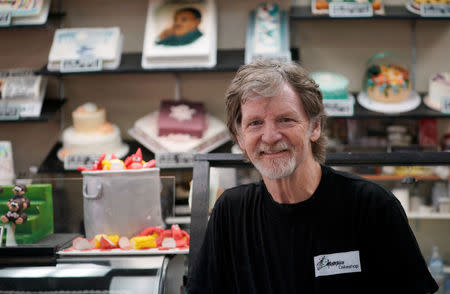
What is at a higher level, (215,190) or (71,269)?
(215,190)

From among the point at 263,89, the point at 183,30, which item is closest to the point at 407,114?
the point at 183,30

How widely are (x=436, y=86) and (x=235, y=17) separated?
Result: 142cm

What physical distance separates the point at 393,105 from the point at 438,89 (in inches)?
11.8

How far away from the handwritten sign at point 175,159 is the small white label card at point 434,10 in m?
1.68

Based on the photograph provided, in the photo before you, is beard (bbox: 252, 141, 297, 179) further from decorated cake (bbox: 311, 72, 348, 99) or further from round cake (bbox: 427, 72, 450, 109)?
round cake (bbox: 427, 72, 450, 109)

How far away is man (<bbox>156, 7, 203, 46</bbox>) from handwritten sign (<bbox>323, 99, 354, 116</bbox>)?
0.93m

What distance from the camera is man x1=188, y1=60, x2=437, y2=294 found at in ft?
4.99

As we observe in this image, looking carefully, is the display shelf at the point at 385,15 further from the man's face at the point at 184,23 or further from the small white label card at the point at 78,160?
the small white label card at the point at 78,160

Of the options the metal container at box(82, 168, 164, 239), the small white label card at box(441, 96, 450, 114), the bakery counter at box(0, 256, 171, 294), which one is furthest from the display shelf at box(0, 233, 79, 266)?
the small white label card at box(441, 96, 450, 114)

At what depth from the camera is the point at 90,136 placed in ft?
12.1

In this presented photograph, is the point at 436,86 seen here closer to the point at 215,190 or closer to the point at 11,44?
the point at 215,190

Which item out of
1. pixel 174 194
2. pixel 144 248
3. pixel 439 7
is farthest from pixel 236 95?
pixel 439 7

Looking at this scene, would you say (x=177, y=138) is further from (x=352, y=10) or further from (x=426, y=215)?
(x=426, y=215)

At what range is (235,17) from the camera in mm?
4031
